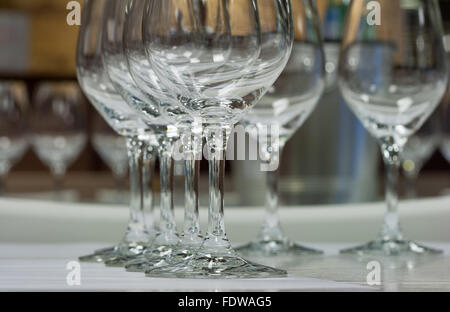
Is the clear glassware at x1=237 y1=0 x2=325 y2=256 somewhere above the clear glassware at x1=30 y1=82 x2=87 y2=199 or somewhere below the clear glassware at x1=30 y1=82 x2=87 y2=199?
above

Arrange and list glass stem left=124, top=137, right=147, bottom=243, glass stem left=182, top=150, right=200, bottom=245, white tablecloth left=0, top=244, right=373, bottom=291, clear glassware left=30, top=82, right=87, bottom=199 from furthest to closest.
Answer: clear glassware left=30, top=82, right=87, bottom=199 → glass stem left=124, top=137, right=147, bottom=243 → glass stem left=182, top=150, right=200, bottom=245 → white tablecloth left=0, top=244, right=373, bottom=291

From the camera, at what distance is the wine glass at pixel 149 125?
0.58 metres

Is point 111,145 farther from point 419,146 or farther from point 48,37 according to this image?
point 48,37

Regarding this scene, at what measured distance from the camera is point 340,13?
60.4 inches

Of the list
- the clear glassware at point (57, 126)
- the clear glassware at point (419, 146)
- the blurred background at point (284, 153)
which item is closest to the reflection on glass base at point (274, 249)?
the blurred background at point (284, 153)

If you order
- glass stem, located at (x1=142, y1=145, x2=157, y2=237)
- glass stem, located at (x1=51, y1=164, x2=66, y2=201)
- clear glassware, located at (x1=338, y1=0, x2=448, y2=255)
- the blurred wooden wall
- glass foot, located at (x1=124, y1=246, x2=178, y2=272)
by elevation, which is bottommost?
glass stem, located at (x1=51, y1=164, x2=66, y2=201)

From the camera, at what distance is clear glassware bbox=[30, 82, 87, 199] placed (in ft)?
6.61

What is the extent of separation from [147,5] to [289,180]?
894 millimetres

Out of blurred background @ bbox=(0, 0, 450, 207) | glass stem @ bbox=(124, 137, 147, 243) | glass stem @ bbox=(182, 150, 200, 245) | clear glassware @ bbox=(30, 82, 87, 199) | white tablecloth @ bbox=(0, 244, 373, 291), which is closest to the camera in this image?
white tablecloth @ bbox=(0, 244, 373, 291)

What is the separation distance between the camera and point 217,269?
497 mm

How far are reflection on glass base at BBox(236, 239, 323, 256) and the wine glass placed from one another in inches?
3.8

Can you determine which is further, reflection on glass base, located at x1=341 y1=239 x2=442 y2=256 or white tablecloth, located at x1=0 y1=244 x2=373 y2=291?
reflection on glass base, located at x1=341 y1=239 x2=442 y2=256

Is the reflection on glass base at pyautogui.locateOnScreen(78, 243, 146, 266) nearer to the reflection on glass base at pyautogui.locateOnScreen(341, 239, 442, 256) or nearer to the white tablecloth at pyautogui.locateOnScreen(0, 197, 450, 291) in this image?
the white tablecloth at pyautogui.locateOnScreen(0, 197, 450, 291)

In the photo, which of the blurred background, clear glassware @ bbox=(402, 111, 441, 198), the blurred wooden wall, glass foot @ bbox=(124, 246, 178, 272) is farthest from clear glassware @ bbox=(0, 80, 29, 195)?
the blurred wooden wall
